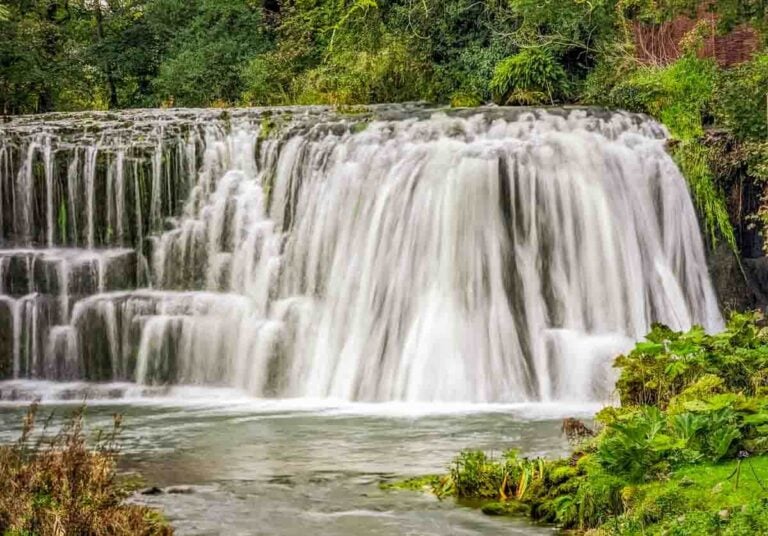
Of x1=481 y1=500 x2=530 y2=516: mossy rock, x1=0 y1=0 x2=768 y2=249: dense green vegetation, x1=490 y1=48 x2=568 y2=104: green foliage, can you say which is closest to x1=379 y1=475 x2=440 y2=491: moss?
x1=481 y1=500 x2=530 y2=516: mossy rock

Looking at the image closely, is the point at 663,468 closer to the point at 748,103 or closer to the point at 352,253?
the point at 352,253

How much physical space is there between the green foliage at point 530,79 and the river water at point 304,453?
12285mm

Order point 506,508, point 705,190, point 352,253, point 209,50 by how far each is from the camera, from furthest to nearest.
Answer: point 209,50 → point 705,190 → point 352,253 → point 506,508

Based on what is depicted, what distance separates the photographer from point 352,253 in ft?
61.1

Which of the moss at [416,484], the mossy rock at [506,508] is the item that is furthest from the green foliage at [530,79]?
the mossy rock at [506,508]

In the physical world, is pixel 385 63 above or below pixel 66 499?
above

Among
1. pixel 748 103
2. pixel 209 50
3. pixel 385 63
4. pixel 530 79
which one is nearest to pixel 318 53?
pixel 209 50

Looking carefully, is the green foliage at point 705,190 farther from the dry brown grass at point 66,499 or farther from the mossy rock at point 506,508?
the dry brown grass at point 66,499

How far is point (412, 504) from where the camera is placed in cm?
887

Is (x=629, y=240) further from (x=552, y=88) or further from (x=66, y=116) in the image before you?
(x=66, y=116)

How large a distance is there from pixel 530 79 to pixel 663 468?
2016 cm

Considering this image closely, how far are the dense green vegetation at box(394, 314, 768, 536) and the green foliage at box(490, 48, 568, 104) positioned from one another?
16.9 m

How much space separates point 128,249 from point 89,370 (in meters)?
2.72

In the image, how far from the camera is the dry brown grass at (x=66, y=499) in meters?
6.83
